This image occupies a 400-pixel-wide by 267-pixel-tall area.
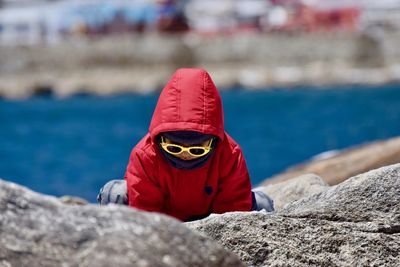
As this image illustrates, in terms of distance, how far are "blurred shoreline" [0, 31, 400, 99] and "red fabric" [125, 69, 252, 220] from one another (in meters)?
21.8

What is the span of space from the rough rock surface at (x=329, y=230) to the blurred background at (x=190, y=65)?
8.42 metres

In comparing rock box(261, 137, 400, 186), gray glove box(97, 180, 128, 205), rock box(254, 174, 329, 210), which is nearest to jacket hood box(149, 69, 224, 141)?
gray glove box(97, 180, 128, 205)

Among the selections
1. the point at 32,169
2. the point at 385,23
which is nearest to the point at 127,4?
the point at 385,23

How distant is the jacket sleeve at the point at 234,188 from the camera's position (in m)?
3.38

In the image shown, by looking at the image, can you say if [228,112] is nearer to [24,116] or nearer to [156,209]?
[24,116]

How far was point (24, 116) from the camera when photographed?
2133 centimetres

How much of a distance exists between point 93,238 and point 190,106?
981mm

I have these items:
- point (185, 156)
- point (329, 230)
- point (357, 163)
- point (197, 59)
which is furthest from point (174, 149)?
point (197, 59)

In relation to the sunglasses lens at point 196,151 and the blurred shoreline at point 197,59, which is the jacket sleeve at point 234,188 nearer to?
the sunglasses lens at point 196,151

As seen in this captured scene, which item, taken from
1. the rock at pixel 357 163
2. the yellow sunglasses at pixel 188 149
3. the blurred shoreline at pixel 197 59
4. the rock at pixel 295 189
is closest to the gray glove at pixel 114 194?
the yellow sunglasses at pixel 188 149

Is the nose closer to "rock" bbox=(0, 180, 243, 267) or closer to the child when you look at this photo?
the child

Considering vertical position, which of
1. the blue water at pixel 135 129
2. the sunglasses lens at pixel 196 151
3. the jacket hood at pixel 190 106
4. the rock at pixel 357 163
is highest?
the jacket hood at pixel 190 106

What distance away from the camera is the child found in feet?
10.4

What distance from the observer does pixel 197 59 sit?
84.8 feet
